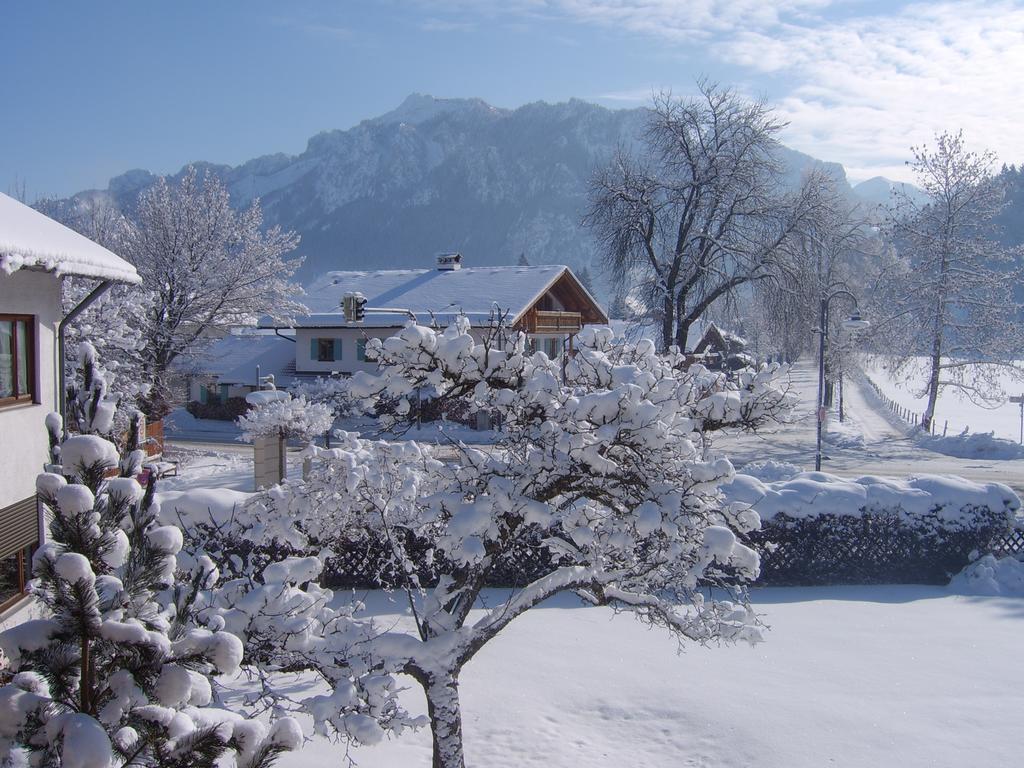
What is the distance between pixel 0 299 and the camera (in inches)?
289

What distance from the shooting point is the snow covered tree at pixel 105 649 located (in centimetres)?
283

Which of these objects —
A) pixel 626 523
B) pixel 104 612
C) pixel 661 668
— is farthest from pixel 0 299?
pixel 661 668

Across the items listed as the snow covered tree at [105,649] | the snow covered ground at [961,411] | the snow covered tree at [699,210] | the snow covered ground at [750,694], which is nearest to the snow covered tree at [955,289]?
the snow covered ground at [961,411]

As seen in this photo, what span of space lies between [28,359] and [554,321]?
95.6 ft

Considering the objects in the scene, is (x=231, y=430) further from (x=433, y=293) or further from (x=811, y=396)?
(x=811, y=396)

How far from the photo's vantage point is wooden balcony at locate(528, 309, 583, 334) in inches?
1361

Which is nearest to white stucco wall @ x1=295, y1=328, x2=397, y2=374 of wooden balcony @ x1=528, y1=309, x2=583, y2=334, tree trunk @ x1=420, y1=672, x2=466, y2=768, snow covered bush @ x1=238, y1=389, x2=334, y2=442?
wooden balcony @ x1=528, y1=309, x2=583, y2=334

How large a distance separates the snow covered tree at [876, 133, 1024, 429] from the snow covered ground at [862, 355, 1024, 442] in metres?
1.35

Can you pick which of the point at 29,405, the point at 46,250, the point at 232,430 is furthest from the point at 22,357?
the point at 232,430

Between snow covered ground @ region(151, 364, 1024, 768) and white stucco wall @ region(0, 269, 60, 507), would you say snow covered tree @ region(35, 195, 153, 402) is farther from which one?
snow covered ground @ region(151, 364, 1024, 768)

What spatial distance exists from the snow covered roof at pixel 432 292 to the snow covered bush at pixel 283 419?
12452mm

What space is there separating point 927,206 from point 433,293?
21995mm

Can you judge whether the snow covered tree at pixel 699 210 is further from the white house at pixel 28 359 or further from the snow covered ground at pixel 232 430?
the white house at pixel 28 359

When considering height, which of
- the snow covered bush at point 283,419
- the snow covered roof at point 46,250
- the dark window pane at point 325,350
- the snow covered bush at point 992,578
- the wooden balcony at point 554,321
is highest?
the snow covered roof at point 46,250
